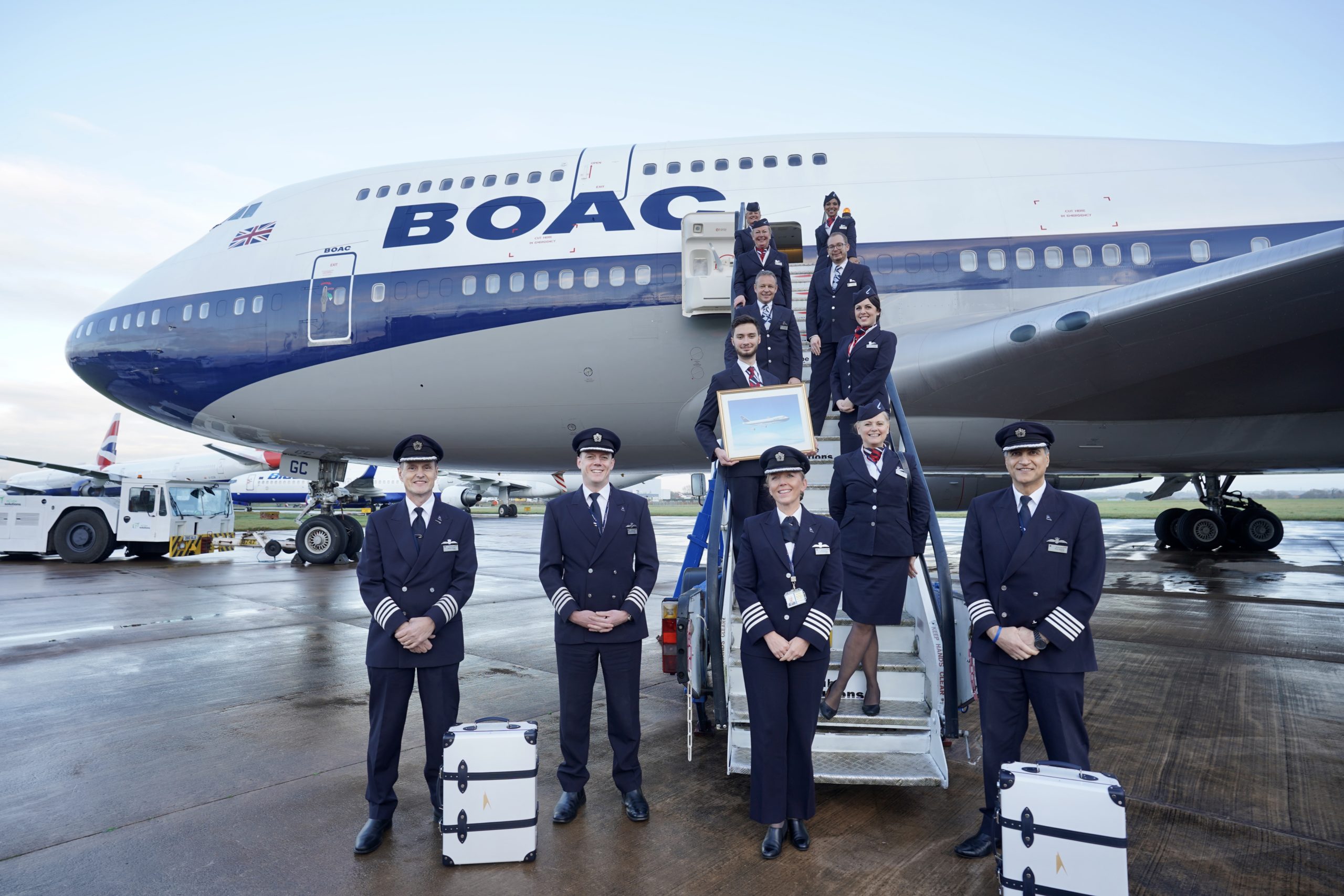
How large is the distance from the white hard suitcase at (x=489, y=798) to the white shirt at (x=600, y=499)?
3.45 feet

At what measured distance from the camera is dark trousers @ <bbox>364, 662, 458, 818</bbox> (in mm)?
2861

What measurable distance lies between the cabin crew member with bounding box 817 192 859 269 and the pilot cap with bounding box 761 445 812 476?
3182 millimetres

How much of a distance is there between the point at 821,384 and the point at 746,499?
1.75 meters

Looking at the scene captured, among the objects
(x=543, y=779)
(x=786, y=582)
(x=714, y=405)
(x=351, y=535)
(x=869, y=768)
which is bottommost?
(x=543, y=779)

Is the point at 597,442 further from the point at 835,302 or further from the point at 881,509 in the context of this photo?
the point at 835,302

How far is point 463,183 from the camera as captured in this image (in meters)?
9.55

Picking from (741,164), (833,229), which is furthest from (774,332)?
(741,164)

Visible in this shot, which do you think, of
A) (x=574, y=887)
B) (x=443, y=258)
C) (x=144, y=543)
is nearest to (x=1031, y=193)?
(x=443, y=258)

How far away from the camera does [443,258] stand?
351 inches

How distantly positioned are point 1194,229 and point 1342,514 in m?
56.5

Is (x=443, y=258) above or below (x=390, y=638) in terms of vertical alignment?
above

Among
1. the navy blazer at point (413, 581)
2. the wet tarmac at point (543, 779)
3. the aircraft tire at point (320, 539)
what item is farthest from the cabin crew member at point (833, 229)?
the aircraft tire at point (320, 539)

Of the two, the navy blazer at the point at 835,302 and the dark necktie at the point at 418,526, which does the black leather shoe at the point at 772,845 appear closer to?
the dark necktie at the point at 418,526

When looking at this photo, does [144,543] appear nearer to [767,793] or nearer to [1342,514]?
[767,793]
